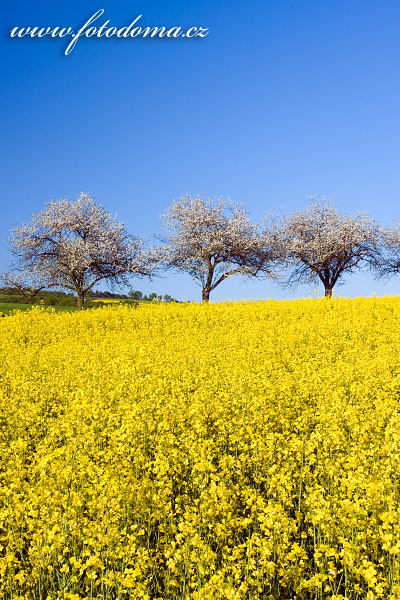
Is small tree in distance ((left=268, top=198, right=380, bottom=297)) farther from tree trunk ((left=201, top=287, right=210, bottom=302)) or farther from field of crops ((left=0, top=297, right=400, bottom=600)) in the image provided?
field of crops ((left=0, top=297, right=400, bottom=600))

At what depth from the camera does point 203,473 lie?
5.58 meters

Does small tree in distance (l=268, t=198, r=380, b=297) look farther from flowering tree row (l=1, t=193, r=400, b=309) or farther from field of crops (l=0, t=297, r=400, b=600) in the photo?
field of crops (l=0, t=297, r=400, b=600)

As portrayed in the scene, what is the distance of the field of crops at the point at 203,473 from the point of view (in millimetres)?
4180

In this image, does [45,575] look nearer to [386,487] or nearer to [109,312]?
[386,487]

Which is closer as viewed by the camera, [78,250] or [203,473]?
[203,473]

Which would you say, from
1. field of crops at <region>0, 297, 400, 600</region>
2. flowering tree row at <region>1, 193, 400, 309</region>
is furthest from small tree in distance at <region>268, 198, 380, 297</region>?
field of crops at <region>0, 297, 400, 600</region>

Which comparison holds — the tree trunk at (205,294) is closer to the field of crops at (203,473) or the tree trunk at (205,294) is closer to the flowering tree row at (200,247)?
the flowering tree row at (200,247)

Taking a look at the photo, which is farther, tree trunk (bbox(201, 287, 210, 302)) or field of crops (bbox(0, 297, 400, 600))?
tree trunk (bbox(201, 287, 210, 302))

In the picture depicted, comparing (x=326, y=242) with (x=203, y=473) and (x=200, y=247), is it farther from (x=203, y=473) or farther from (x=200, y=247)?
(x=203, y=473)

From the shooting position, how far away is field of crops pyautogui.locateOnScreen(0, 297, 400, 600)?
13.7 ft

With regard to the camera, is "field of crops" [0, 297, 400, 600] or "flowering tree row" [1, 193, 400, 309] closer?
"field of crops" [0, 297, 400, 600]

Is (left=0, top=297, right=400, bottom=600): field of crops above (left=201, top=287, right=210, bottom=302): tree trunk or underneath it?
underneath

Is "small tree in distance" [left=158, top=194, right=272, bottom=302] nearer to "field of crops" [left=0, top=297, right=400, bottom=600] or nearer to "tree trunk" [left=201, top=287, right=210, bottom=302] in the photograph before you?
"tree trunk" [left=201, top=287, right=210, bottom=302]

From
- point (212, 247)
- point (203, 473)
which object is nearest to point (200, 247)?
point (212, 247)
